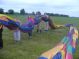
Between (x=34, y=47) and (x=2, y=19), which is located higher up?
(x=2, y=19)

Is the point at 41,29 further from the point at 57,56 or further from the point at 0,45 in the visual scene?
the point at 57,56

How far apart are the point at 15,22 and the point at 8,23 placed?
0.60m

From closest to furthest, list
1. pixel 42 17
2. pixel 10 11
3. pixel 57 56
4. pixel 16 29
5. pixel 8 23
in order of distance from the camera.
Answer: pixel 57 56 → pixel 8 23 → pixel 16 29 → pixel 42 17 → pixel 10 11

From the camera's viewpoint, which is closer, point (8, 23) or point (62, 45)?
point (62, 45)

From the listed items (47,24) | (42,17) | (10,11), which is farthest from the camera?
(10,11)

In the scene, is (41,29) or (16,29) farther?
(41,29)

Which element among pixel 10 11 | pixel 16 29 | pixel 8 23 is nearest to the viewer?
pixel 8 23

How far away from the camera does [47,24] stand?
22.2m

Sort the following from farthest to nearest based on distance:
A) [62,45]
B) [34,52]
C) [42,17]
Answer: [42,17] < [34,52] < [62,45]

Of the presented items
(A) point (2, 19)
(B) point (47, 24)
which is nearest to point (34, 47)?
(A) point (2, 19)

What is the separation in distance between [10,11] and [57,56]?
31.0 m

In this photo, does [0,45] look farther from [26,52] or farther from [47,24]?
[47,24]

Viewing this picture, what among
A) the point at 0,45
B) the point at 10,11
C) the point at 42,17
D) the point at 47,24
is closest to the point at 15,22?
the point at 0,45

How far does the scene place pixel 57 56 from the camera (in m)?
5.16
